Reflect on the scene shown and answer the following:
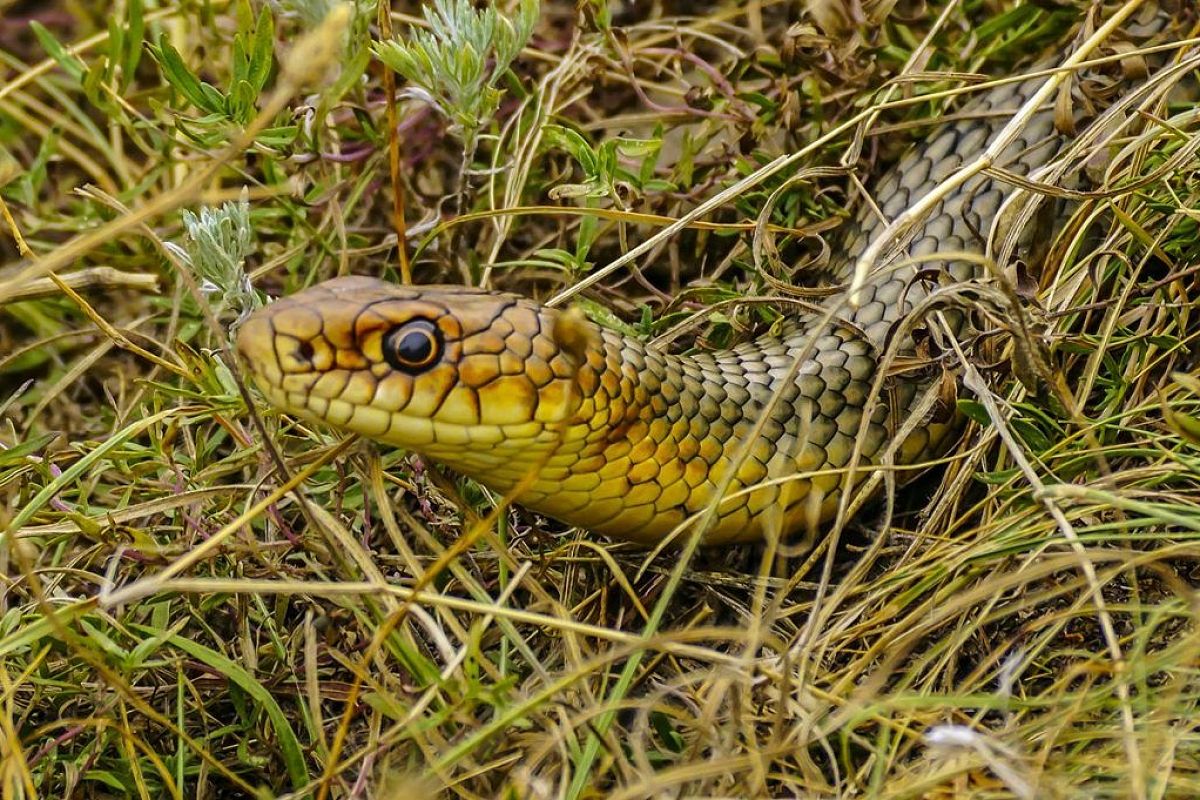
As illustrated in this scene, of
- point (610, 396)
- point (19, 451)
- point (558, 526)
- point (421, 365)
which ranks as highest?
point (421, 365)

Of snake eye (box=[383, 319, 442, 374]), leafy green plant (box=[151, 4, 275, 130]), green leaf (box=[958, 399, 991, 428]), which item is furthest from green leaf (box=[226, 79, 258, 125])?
green leaf (box=[958, 399, 991, 428])

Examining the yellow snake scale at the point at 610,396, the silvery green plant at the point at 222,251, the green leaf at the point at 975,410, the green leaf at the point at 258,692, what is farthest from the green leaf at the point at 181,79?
the green leaf at the point at 975,410

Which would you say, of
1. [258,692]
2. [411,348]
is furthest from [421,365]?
[258,692]

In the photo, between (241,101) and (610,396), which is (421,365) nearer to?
(610,396)

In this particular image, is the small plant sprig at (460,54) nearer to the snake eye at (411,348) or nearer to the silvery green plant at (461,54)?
the silvery green plant at (461,54)

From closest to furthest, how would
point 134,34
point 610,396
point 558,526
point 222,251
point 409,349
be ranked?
point 409,349
point 610,396
point 222,251
point 558,526
point 134,34

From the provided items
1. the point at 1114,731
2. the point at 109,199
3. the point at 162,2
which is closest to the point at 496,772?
the point at 1114,731

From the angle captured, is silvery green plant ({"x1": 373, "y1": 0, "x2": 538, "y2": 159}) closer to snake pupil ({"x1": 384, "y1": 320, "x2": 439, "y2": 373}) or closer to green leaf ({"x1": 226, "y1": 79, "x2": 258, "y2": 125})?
green leaf ({"x1": 226, "y1": 79, "x2": 258, "y2": 125})

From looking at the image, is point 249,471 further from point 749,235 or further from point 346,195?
point 749,235
